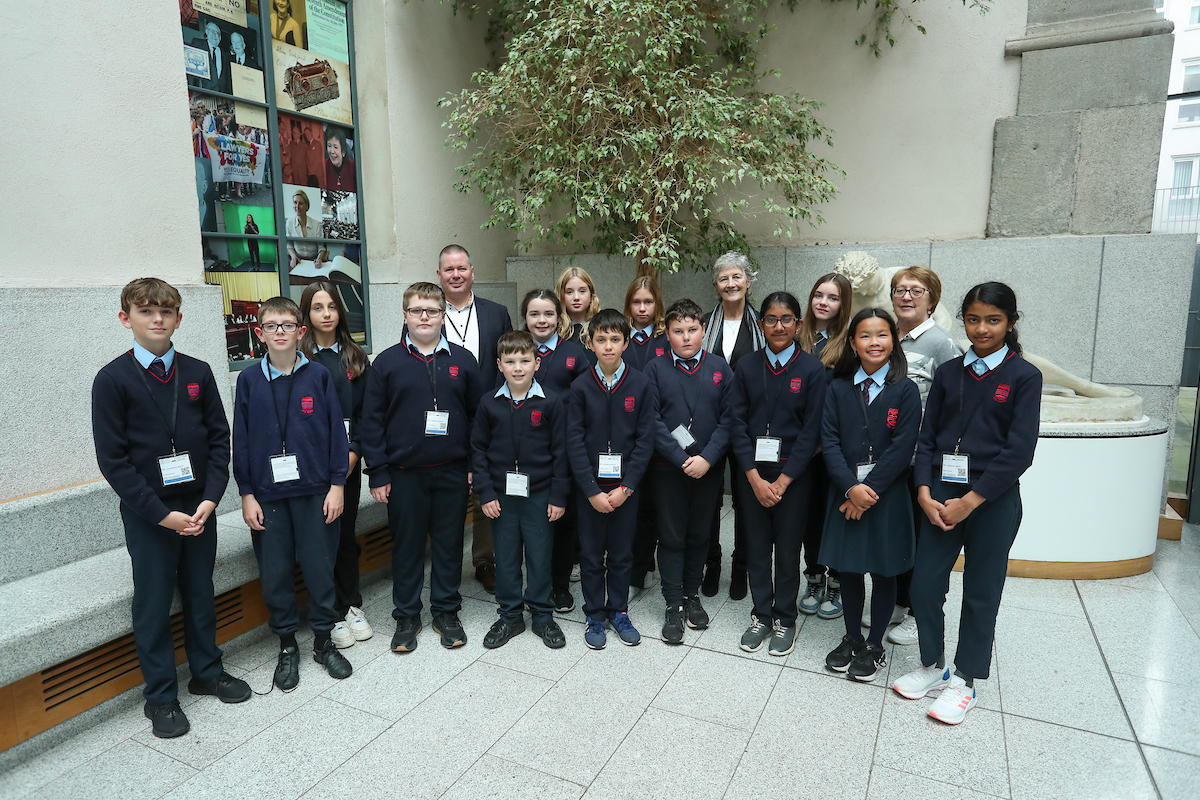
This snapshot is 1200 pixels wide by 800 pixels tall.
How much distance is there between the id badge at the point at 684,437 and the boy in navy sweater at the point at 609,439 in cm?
14

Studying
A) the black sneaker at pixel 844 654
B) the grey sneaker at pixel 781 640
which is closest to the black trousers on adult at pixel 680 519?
the grey sneaker at pixel 781 640

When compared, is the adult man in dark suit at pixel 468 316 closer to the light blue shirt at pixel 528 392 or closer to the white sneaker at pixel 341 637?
the light blue shirt at pixel 528 392

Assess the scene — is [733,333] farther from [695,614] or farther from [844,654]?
[844,654]

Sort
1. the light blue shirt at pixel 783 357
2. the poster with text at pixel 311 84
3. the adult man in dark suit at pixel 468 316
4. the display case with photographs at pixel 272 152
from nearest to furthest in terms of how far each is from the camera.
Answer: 1. the light blue shirt at pixel 783 357
2. the adult man in dark suit at pixel 468 316
3. the display case with photographs at pixel 272 152
4. the poster with text at pixel 311 84

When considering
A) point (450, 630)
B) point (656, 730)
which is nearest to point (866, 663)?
point (656, 730)

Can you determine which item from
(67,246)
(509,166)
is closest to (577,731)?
(67,246)

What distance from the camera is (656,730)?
2.55 metres

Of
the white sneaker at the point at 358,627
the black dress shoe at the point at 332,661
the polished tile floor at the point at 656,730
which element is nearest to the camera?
the polished tile floor at the point at 656,730

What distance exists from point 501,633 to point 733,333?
2.00m

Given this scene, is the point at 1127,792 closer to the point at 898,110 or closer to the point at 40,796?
the point at 40,796

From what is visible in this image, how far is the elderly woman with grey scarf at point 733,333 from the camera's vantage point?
3.54m

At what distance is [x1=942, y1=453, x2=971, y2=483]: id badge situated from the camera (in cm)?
252

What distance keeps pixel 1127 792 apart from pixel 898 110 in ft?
16.2

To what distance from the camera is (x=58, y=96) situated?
3.17 metres
